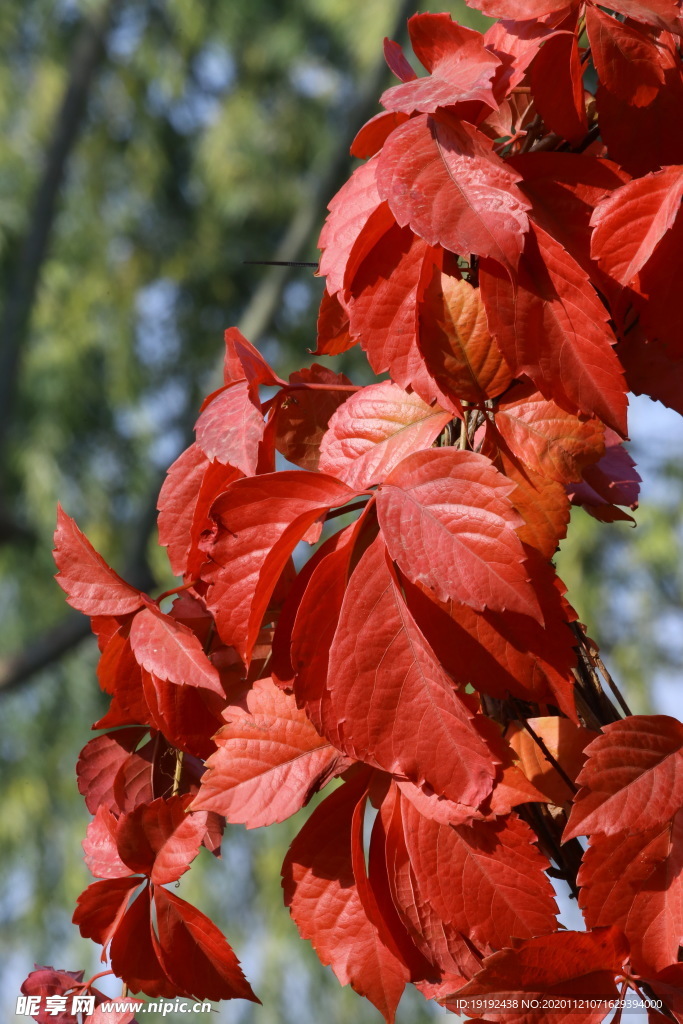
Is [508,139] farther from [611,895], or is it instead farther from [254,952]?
[254,952]

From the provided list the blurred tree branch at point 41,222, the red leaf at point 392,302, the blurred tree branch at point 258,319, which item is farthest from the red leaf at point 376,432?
the blurred tree branch at point 41,222

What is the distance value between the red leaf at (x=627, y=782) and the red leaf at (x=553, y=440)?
0.09 m

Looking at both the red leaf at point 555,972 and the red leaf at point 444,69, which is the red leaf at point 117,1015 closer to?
the red leaf at point 555,972

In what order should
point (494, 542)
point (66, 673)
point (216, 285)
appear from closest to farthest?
point (494, 542) < point (66, 673) < point (216, 285)

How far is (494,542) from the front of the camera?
0.99 ft

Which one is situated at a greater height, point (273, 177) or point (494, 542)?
point (273, 177)

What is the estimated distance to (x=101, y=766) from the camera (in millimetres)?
441

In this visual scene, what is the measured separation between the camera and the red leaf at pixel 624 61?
33 centimetres

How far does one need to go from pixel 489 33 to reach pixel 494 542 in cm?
23

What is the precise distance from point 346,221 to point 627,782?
0.74ft

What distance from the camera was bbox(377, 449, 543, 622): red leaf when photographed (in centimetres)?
30

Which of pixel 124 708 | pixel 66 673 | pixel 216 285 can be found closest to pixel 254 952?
pixel 66 673

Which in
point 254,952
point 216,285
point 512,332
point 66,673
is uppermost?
point 216,285

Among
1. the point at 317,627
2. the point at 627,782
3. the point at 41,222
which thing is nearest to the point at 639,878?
the point at 627,782
